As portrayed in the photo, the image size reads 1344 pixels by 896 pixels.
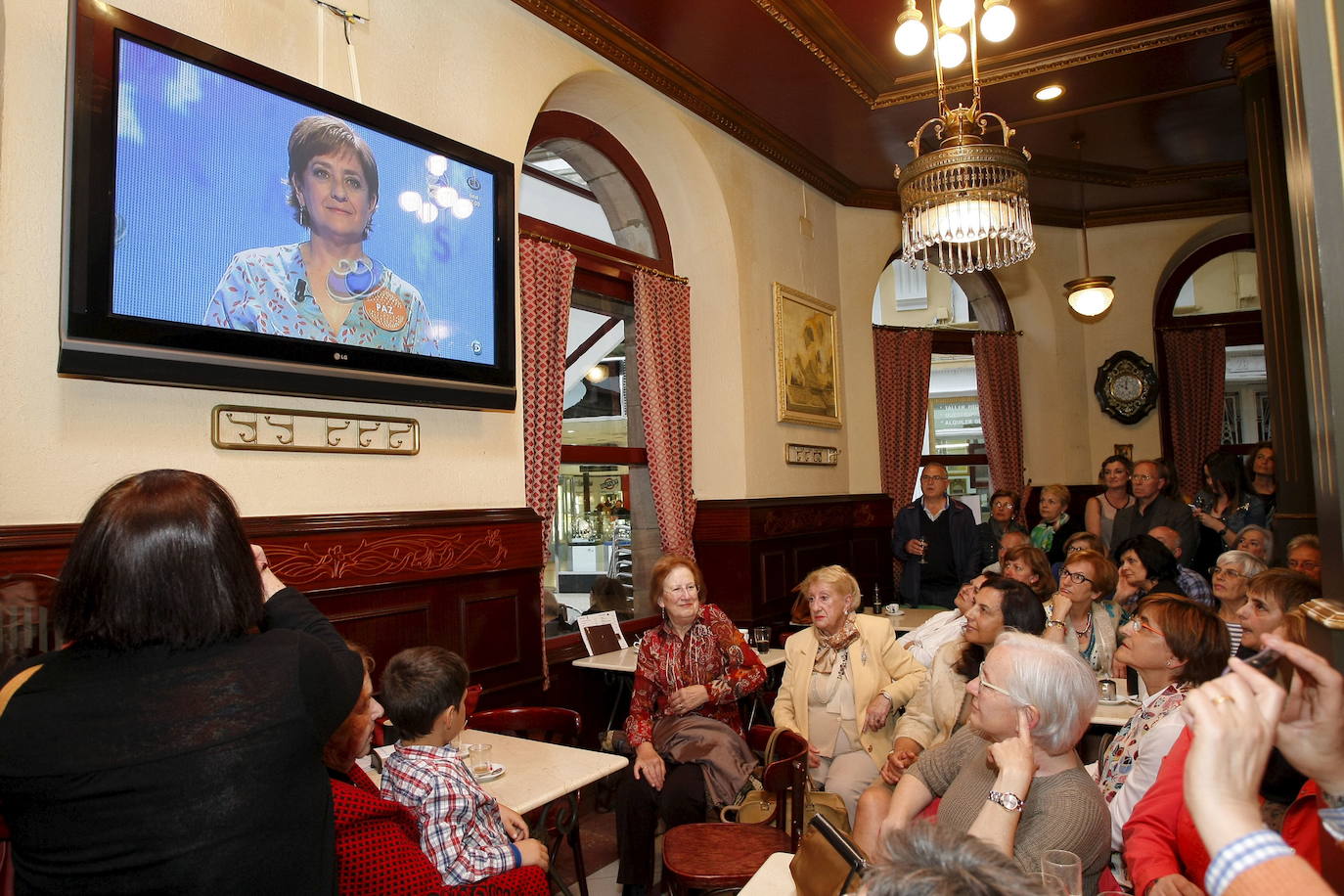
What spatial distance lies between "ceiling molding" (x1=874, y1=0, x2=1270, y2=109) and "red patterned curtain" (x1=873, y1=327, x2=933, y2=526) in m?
2.57

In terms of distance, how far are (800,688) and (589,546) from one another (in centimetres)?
211

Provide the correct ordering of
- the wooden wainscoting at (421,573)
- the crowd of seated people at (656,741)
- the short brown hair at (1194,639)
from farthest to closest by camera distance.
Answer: the wooden wainscoting at (421,573)
the short brown hair at (1194,639)
the crowd of seated people at (656,741)

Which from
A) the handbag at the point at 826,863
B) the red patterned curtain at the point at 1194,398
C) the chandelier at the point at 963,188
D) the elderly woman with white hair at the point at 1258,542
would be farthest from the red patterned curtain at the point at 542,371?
the red patterned curtain at the point at 1194,398

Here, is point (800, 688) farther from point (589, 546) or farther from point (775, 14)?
point (775, 14)

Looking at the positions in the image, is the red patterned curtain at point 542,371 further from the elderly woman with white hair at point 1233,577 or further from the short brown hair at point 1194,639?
the elderly woman with white hair at point 1233,577

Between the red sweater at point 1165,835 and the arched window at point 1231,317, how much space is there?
7.91 metres

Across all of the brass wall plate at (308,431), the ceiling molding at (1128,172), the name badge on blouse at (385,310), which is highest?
the ceiling molding at (1128,172)

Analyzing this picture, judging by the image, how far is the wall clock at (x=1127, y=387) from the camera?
9000 mm

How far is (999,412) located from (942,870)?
841cm

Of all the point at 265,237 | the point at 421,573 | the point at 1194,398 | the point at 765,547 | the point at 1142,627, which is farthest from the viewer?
the point at 1194,398

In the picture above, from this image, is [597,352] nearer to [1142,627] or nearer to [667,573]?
[667,573]

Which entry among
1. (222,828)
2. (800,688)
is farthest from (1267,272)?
(222,828)

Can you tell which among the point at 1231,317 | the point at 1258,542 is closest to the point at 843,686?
the point at 1258,542

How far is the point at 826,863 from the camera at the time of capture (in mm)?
1451
